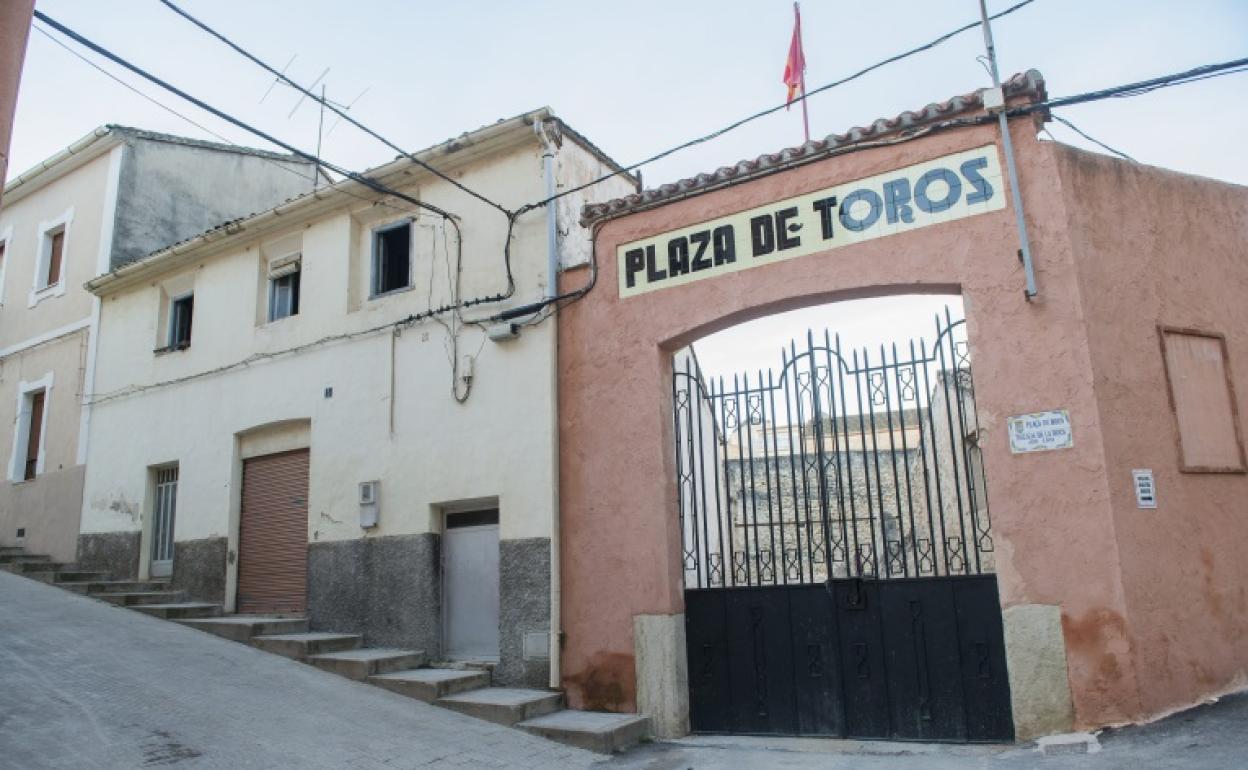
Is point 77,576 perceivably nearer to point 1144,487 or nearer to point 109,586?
point 109,586

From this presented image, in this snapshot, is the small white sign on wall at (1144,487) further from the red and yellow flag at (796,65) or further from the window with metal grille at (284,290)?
the window with metal grille at (284,290)

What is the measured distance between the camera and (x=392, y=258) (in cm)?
1108

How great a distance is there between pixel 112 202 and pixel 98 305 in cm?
170

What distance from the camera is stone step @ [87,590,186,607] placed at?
1104 cm

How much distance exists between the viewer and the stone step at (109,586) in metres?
11.5

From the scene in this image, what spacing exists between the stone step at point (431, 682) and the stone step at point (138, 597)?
4.33m

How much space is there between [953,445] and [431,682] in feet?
17.5

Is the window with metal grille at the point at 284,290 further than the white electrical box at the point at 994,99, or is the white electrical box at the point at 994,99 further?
the window with metal grille at the point at 284,290

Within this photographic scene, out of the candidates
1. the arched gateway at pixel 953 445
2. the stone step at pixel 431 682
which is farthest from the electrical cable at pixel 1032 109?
the stone step at pixel 431 682

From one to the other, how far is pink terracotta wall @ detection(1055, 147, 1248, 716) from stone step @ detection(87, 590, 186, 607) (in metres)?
10.5

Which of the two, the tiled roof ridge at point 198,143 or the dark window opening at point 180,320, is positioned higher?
the tiled roof ridge at point 198,143

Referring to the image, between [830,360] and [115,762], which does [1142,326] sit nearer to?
[830,360]

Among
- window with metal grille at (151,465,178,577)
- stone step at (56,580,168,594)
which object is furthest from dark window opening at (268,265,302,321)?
stone step at (56,580,168,594)

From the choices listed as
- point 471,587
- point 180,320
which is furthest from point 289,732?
point 180,320
